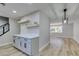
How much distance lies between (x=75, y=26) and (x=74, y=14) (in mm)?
187

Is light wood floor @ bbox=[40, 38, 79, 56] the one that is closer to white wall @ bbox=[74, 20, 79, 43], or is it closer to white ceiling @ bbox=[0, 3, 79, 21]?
white wall @ bbox=[74, 20, 79, 43]

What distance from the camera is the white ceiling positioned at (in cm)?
112

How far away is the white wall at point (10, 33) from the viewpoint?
1.17 metres

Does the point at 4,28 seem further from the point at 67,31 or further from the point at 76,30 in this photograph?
the point at 76,30

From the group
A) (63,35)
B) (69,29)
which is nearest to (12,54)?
(63,35)

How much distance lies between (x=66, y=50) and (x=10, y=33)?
0.91 metres

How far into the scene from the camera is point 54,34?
1.29 metres

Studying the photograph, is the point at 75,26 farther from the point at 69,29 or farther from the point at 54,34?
the point at 54,34

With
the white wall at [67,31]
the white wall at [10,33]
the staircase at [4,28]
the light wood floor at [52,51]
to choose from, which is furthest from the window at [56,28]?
the staircase at [4,28]

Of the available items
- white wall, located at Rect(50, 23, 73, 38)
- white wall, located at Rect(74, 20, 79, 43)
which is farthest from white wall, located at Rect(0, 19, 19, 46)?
white wall, located at Rect(74, 20, 79, 43)

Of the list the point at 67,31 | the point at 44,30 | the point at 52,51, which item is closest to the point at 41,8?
the point at 44,30

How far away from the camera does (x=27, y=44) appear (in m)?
1.13

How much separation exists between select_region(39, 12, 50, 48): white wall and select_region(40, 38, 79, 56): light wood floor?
118 mm

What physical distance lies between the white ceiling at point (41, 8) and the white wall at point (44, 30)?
3.7 inches
